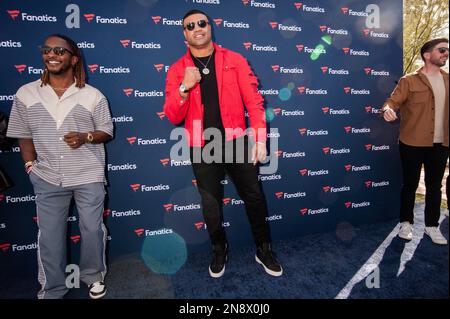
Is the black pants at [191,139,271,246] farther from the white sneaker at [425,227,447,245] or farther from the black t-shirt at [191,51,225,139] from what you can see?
the white sneaker at [425,227,447,245]

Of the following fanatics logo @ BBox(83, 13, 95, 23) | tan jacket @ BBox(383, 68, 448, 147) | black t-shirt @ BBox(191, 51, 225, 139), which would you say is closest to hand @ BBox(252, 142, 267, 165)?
black t-shirt @ BBox(191, 51, 225, 139)

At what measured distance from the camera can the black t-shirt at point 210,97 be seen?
2266 millimetres

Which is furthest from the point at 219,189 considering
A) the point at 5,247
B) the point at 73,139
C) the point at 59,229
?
the point at 5,247

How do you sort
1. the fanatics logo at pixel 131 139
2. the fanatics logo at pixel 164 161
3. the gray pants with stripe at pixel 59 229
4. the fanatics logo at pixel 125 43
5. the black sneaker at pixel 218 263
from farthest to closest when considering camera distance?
the fanatics logo at pixel 164 161 → the fanatics logo at pixel 131 139 → the fanatics logo at pixel 125 43 → the black sneaker at pixel 218 263 → the gray pants with stripe at pixel 59 229

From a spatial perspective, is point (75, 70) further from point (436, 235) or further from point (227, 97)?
point (436, 235)

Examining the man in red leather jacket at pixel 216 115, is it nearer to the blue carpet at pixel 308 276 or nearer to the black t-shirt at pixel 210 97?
the black t-shirt at pixel 210 97

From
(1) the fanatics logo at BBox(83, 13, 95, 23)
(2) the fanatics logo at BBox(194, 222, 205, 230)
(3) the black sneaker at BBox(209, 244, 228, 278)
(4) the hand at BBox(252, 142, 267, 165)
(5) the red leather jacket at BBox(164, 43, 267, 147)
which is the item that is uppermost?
(1) the fanatics logo at BBox(83, 13, 95, 23)

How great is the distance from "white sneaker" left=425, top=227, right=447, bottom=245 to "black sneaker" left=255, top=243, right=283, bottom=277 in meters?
1.86

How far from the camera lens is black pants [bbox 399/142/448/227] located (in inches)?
111

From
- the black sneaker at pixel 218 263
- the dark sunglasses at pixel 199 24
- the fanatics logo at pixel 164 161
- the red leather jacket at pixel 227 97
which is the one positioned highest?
the dark sunglasses at pixel 199 24

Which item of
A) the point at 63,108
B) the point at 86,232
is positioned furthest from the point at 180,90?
the point at 86,232

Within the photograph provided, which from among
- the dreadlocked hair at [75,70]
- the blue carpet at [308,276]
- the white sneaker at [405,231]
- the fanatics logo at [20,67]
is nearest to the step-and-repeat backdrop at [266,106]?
the fanatics logo at [20,67]

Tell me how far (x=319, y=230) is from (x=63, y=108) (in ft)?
10.2

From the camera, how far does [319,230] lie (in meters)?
3.38
